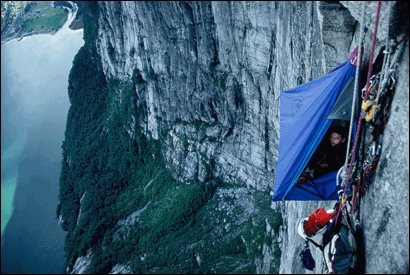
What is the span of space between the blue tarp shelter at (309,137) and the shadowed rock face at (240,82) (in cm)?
80

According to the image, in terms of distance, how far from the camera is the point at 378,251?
540cm

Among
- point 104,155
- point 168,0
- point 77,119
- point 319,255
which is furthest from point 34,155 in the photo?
point 319,255

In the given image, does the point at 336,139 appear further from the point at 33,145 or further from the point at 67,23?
the point at 67,23

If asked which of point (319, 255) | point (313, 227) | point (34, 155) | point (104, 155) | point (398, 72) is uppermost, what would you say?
point (398, 72)

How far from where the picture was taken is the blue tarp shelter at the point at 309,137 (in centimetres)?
619

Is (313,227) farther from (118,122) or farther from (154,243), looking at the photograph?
(118,122)

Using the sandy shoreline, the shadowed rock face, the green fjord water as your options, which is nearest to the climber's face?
the shadowed rock face

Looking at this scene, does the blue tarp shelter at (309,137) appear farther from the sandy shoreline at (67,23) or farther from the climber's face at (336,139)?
the sandy shoreline at (67,23)

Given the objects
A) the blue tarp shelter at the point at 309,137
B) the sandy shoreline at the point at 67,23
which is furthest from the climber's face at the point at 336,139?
the sandy shoreline at the point at 67,23

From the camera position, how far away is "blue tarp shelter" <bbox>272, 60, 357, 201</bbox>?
6188 mm

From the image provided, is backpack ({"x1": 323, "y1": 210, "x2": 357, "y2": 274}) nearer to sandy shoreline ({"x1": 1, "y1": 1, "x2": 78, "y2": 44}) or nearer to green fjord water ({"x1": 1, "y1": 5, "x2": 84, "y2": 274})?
green fjord water ({"x1": 1, "y1": 5, "x2": 84, "y2": 274})

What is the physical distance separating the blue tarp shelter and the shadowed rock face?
0.80 m

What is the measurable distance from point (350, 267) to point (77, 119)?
176 feet

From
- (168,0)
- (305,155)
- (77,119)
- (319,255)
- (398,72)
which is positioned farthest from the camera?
(77,119)
